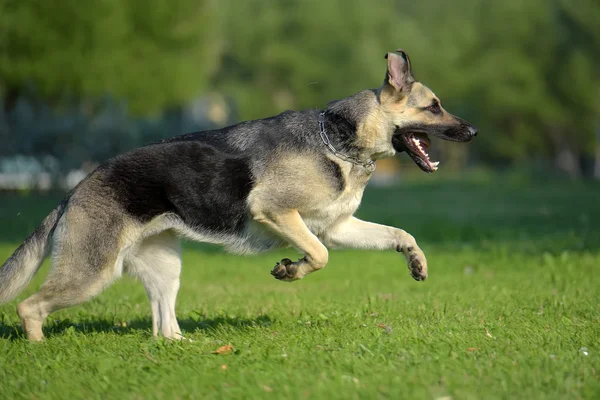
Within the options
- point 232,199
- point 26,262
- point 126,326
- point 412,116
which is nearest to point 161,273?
point 126,326

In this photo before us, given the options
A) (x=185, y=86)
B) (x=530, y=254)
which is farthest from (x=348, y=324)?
(x=185, y=86)

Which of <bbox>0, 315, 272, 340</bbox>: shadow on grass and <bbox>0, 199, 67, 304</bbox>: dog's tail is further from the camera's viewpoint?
<bbox>0, 315, 272, 340</bbox>: shadow on grass

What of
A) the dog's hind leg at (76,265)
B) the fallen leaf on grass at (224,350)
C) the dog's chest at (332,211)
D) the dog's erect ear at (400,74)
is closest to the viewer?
the fallen leaf on grass at (224,350)

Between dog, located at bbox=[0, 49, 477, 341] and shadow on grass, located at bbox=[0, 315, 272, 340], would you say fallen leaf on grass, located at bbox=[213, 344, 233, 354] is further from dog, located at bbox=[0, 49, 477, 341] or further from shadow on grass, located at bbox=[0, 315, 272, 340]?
dog, located at bbox=[0, 49, 477, 341]

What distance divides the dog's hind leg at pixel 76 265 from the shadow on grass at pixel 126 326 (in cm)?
31

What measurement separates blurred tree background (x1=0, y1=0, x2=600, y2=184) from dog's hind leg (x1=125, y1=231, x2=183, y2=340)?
1814cm

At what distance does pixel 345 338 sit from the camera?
19.5 ft

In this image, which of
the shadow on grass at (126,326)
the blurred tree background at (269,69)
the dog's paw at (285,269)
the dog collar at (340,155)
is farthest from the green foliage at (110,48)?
the dog's paw at (285,269)

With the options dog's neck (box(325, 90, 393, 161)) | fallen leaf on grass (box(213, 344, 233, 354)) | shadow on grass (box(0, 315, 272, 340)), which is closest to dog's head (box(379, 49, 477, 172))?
dog's neck (box(325, 90, 393, 161))

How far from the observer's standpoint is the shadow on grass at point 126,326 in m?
6.75

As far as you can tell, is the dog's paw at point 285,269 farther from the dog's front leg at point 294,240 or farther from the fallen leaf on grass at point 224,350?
the fallen leaf on grass at point 224,350

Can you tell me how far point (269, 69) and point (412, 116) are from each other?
2159 inches

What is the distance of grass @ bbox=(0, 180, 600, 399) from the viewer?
463 centimetres

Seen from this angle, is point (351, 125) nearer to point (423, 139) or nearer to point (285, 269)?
point (423, 139)
